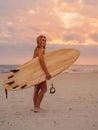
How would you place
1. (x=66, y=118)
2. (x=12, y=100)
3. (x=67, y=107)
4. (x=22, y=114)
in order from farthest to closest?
(x=12, y=100)
(x=67, y=107)
(x=22, y=114)
(x=66, y=118)

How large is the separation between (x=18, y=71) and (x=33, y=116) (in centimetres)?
115

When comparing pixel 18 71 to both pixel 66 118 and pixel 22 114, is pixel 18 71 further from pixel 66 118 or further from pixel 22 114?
pixel 66 118

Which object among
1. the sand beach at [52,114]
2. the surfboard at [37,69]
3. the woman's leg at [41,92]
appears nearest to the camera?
the sand beach at [52,114]

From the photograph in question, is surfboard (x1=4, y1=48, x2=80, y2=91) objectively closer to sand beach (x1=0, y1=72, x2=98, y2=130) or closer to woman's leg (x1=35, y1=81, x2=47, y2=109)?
woman's leg (x1=35, y1=81, x2=47, y2=109)

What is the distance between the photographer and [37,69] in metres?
7.39

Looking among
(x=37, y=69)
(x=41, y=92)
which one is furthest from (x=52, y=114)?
(x=37, y=69)

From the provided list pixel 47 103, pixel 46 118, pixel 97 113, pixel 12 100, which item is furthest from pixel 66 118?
pixel 12 100

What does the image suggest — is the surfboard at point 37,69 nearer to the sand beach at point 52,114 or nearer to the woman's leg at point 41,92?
the woman's leg at point 41,92

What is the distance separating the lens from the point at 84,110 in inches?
304

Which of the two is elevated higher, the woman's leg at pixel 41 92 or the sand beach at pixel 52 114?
the woman's leg at pixel 41 92

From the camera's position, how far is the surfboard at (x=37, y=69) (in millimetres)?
7223

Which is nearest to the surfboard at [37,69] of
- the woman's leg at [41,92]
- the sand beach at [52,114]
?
the woman's leg at [41,92]

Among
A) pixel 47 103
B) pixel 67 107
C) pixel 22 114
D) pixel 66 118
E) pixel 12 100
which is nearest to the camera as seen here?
pixel 66 118

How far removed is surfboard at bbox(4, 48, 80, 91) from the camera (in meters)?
7.22
